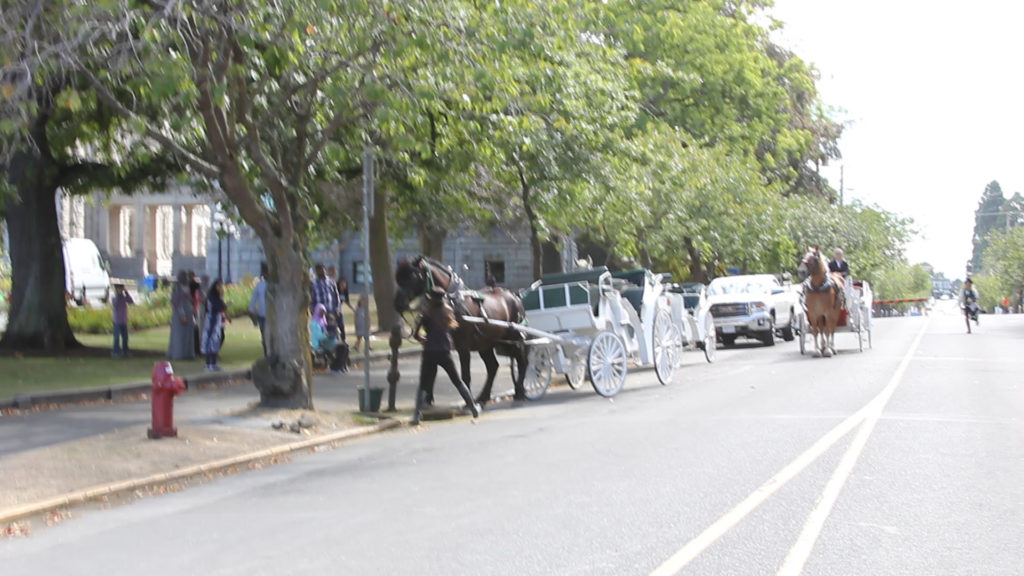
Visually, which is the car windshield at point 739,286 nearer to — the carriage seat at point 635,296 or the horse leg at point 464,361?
the carriage seat at point 635,296

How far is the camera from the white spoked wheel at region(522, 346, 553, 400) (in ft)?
57.7

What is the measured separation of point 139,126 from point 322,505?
5526 millimetres

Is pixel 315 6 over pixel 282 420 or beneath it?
over

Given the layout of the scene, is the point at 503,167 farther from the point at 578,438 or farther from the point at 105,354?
the point at 578,438

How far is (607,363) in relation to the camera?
17.4 metres

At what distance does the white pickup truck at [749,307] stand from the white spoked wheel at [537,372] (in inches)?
483

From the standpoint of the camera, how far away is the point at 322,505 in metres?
8.98

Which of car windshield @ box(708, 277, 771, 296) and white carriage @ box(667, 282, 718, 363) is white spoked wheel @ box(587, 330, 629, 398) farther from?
car windshield @ box(708, 277, 771, 296)

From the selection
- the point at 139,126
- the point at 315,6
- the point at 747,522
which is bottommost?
the point at 747,522

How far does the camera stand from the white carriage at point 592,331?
17391mm

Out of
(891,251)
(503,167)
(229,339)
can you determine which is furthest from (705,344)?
(891,251)

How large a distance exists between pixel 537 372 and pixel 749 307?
13882 mm

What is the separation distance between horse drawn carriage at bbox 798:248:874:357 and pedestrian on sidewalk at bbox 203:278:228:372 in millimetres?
11819

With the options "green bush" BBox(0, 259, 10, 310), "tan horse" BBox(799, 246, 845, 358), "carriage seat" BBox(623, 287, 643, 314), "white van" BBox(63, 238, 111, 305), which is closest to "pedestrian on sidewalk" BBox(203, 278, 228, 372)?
"carriage seat" BBox(623, 287, 643, 314)
